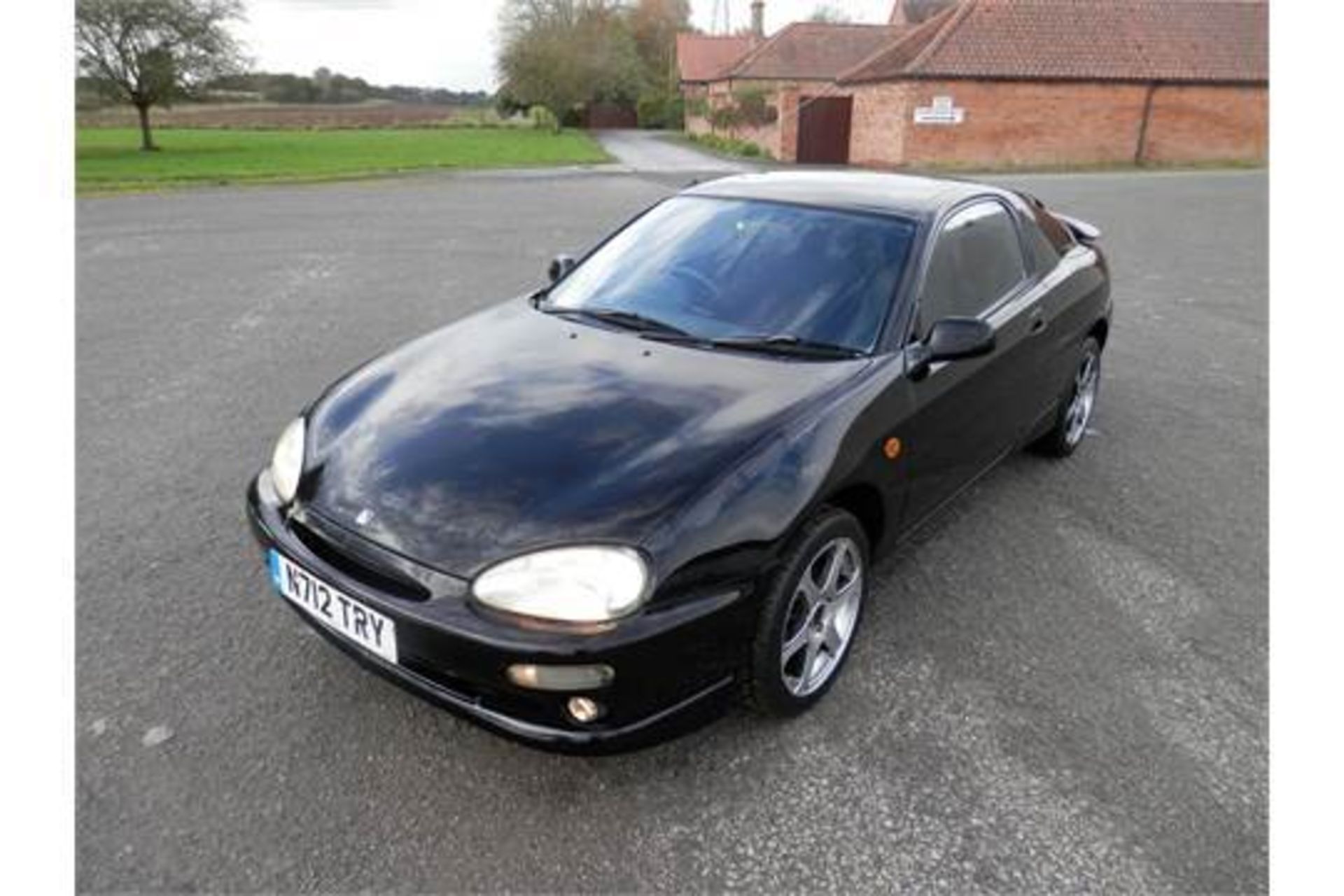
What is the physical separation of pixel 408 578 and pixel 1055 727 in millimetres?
1932

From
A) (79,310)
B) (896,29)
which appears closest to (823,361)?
(79,310)

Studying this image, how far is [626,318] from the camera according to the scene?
3.21 m

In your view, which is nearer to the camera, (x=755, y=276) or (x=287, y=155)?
(x=755, y=276)

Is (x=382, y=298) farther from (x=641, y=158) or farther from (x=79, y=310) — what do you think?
(x=641, y=158)

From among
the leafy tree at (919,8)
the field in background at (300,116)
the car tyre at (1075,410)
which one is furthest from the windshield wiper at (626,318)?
the leafy tree at (919,8)

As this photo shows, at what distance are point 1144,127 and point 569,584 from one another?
3042cm

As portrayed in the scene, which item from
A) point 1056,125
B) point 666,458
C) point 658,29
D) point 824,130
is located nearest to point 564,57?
point 824,130

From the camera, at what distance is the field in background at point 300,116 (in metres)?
45.7

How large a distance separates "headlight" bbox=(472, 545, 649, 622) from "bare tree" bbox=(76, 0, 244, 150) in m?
31.7

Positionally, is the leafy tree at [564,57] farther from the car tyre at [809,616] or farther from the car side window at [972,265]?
the car tyre at [809,616]

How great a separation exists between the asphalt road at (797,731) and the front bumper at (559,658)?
287 millimetres

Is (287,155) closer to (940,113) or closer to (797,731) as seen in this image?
(940,113)

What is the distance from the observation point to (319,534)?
2354 mm

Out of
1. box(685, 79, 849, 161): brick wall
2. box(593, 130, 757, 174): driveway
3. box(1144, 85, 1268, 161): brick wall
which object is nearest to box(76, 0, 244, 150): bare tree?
box(593, 130, 757, 174): driveway
